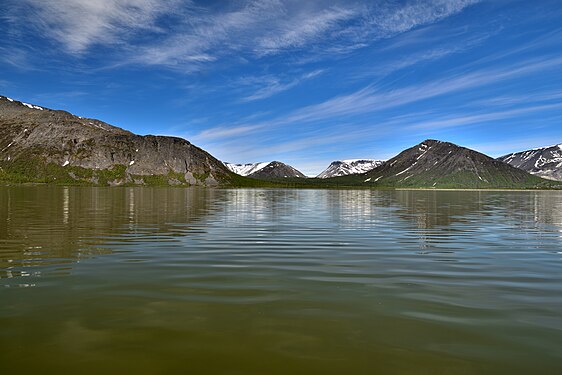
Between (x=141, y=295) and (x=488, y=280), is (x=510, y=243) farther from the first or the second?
(x=141, y=295)

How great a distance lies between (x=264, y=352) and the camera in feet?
29.5

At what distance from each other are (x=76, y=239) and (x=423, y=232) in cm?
2723

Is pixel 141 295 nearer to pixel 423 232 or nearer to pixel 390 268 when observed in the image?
pixel 390 268

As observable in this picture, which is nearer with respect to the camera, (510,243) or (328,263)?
(328,263)

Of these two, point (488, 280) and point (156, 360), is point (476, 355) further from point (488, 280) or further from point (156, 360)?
point (488, 280)

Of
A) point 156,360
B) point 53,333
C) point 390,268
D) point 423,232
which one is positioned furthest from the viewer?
point 423,232

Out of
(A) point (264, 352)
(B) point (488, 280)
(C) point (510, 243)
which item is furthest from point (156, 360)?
(C) point (510, 243)

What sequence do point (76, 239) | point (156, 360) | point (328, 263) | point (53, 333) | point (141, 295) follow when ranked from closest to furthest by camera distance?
1. point (156, 360)
2. point (53, 333)
3. point (141, 295)
4. point (328, 263)
5. point (76, 239)

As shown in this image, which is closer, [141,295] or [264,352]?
[264,352]

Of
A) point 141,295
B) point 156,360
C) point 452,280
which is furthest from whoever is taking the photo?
point 452,280

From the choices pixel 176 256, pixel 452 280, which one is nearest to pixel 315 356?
pixel 452 280

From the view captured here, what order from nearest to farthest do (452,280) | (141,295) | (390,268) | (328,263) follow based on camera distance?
(141,295) → (452,280) → (390,268) → (328,263)

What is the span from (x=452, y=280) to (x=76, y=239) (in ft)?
77.3

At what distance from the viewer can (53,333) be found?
32.7 feet
